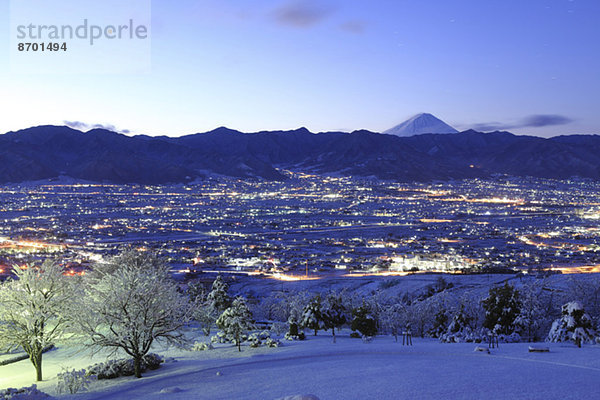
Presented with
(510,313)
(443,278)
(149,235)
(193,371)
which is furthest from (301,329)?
(149,235)

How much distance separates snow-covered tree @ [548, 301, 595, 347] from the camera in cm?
2523

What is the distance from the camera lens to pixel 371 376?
61.0ft

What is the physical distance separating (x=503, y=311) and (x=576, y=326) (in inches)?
478

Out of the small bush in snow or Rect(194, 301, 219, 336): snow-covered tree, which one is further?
Rect(194, 301, 219, 336): snow-covered tree

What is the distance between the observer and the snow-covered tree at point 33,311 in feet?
83.6

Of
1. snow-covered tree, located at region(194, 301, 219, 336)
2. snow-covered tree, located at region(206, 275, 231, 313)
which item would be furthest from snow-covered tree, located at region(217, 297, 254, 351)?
snow-covered tree, located at region(206, 275, 231, 313)

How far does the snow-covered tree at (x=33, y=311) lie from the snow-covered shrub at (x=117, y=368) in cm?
388

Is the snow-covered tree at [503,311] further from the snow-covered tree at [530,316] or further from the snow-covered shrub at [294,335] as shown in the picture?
the snow-covered shrub at [294,335]

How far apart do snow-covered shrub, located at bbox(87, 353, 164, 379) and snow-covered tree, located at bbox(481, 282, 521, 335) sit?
26.7 metres

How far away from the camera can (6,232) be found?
14650 cm

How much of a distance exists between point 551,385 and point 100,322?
19.7 metres

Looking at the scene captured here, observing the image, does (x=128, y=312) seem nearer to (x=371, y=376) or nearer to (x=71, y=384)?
(x=71, y=384)

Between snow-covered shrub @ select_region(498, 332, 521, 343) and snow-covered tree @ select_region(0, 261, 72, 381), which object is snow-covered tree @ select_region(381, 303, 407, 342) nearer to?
snow-covered shrub @ select_region(498, 332, 521, 343)

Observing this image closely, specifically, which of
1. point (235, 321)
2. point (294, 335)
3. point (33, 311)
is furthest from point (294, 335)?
point (33, 311)
